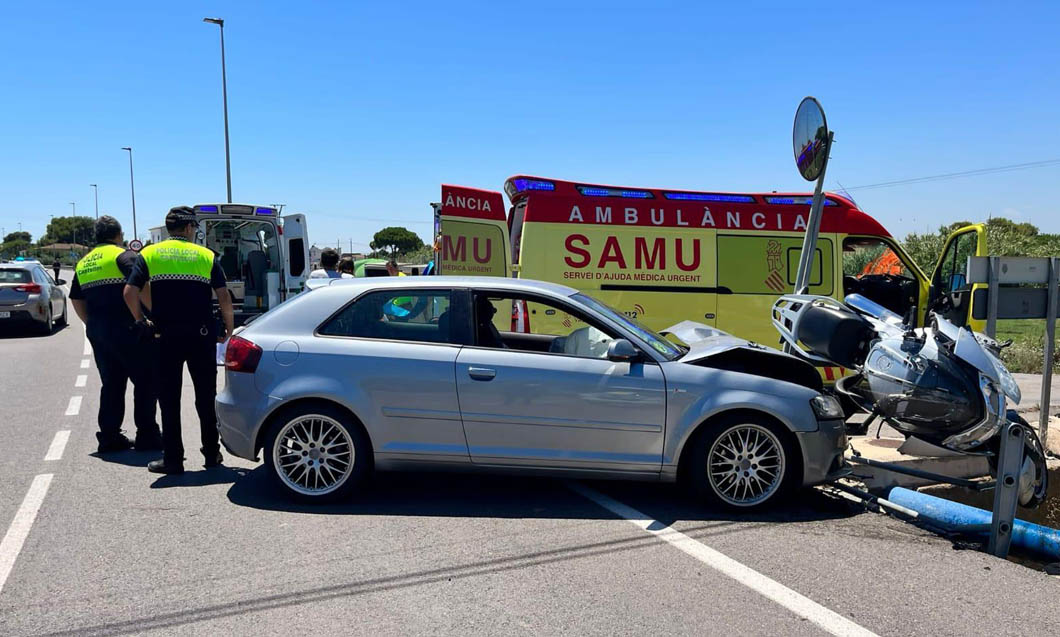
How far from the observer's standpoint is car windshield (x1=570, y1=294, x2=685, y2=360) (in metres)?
5.29

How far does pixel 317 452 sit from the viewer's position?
523cm

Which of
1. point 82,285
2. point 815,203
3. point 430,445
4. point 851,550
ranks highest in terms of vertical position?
point 815,203

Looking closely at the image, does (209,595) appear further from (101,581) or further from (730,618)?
(730,618)

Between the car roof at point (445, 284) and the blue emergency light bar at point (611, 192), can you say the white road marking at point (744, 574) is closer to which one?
the car roof at point (445, 284)

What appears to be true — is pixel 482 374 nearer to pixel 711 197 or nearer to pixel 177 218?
pixel 177 218

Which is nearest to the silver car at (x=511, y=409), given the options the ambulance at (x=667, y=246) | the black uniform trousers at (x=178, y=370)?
the black uniform trousers at (x=178, y=370)

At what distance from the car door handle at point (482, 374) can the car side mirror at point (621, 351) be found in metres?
0.73

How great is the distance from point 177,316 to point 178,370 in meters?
0.40

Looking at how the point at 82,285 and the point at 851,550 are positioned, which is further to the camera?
the point at 82,285

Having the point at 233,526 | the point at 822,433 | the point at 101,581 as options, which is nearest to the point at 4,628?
the point at 101,581

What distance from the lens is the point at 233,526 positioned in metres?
4.86

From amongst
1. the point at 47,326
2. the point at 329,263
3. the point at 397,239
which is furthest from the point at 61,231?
the point at 329,263

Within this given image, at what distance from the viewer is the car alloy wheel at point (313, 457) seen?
205 inches

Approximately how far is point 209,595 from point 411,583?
3.08ft
